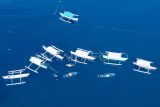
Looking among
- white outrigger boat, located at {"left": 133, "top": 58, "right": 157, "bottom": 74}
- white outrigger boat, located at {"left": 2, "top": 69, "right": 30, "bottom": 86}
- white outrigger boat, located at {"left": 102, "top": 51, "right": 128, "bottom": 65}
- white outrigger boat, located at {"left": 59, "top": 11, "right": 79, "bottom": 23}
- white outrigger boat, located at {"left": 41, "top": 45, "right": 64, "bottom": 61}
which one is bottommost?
white outrigger boat, located at {"left": 2, "top": 69, "right": 30, "bottom": 86}

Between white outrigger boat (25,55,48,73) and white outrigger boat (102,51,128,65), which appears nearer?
white outrigger boat (25,55,48,73)

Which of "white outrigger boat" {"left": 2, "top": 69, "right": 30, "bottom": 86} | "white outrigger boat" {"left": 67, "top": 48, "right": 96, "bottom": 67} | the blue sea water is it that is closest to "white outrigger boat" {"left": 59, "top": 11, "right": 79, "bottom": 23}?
the blue sea water

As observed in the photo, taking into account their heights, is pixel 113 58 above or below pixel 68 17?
below

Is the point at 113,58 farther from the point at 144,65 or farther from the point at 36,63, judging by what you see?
the point at 36,63

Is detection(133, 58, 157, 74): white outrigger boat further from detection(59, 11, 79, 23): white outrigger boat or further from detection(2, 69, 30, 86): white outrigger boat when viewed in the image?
detection(2, 69, 30, 86): white outrigger boat

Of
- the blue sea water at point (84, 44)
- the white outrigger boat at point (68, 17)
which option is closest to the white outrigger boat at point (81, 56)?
the blue sea water at point (84, 44)

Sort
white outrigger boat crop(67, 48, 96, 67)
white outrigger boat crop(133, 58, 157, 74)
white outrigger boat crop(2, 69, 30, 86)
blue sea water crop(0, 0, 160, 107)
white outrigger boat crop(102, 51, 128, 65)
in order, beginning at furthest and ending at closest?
white outrigger boat crop(102, 51, 128, 65) → white outrigger boat crop(67, 48, 96, 67) → white outrigger boat crop(133, 58, 157, 74) → white outrigger boat crop(2, 69, 30, 86) → blue sea water crop(0, 0, 160, 107)

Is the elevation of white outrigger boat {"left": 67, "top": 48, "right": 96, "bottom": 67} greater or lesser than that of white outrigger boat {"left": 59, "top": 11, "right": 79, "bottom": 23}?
Result: lesser

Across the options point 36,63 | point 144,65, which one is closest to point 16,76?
point 36,63

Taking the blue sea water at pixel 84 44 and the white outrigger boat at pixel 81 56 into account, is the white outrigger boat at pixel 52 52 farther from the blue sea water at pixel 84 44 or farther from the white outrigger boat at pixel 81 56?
the white outrigger boat at pixel 81 56

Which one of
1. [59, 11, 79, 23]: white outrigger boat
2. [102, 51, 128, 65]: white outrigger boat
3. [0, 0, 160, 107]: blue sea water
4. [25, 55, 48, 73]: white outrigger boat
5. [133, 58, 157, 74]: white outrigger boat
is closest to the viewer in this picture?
[0, 0, 160, 107]: blue sea water
